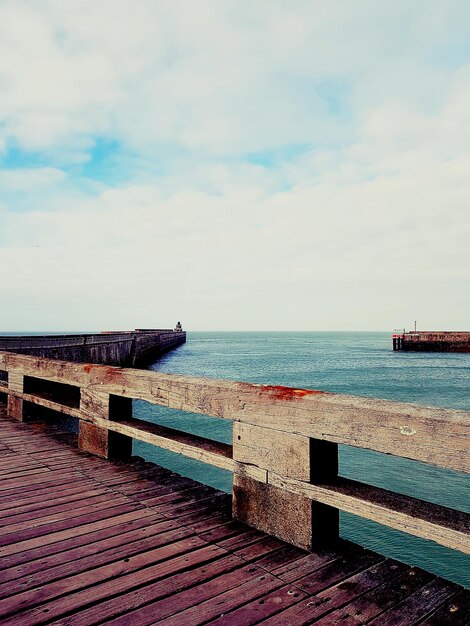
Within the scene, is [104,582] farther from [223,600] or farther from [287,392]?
[287,392]

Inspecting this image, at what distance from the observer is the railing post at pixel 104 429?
4457mm

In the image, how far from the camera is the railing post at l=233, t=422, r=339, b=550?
2.75 m

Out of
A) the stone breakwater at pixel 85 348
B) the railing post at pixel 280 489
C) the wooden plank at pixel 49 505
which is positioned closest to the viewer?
the railing post at pixel 280 489

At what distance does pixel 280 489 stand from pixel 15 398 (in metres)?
5.37

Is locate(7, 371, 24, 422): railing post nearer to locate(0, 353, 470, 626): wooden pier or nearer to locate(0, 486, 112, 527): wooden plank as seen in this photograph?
locate(0, 353, 470, 626): wooden pier

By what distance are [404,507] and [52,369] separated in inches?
174

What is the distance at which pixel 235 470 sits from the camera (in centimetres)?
317

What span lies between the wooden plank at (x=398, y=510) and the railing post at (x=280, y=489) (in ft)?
0.30

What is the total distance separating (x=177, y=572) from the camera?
248 cm

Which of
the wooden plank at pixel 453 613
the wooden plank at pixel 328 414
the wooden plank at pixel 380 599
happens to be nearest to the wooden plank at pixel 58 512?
the wooden plank at pixel 328 414

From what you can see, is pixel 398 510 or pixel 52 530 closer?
pixel 398 510

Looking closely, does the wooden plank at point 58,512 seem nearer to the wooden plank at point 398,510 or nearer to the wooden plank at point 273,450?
the wooden plank at point 273,450

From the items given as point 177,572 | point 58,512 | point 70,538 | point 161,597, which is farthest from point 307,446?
point 58,512

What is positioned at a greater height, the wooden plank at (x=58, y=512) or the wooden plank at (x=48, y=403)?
the wooden plank at (x=48, y=403)
